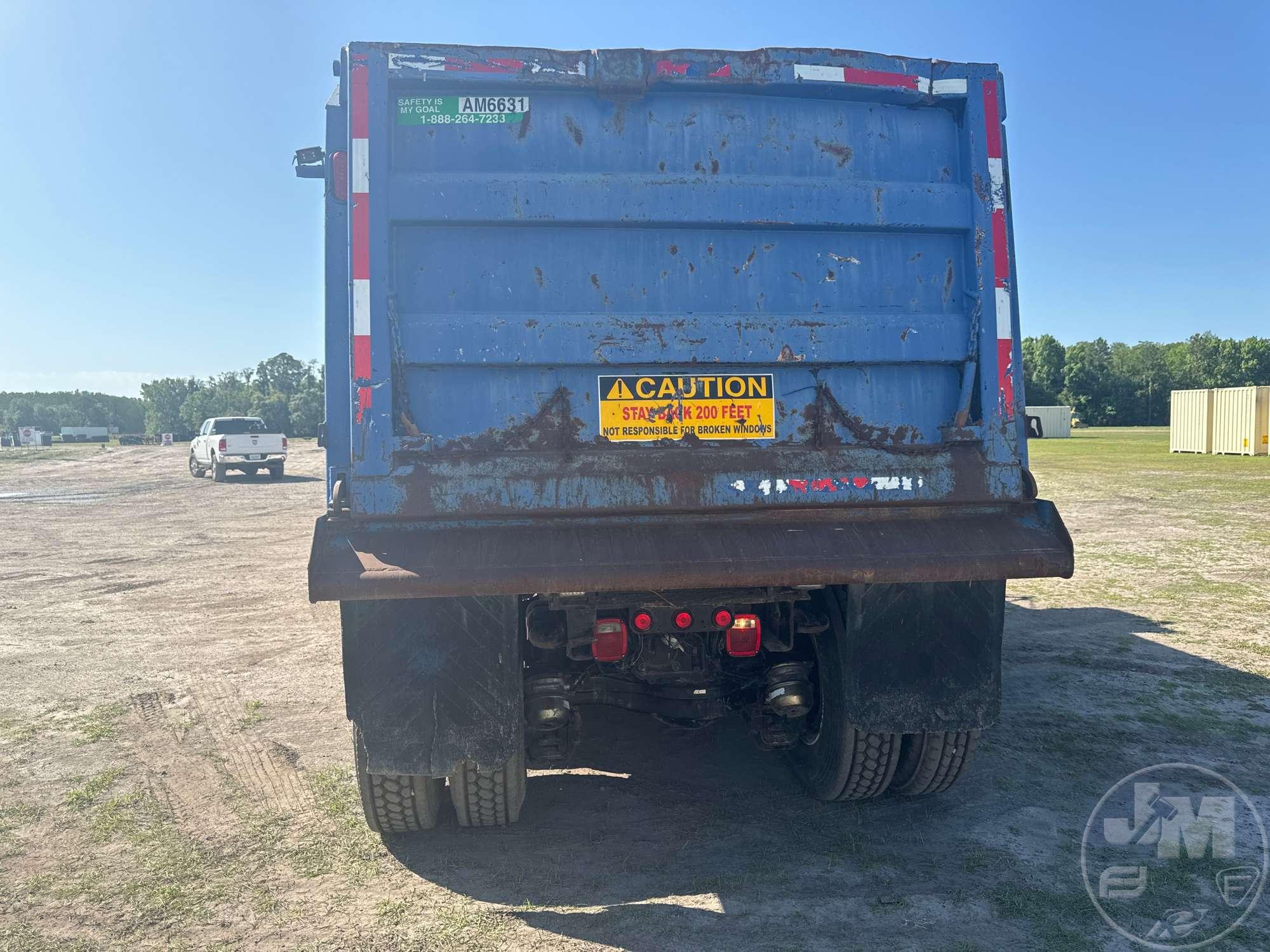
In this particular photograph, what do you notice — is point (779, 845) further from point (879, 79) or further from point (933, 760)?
point (879, 79)

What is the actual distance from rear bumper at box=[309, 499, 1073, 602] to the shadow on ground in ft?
3.86

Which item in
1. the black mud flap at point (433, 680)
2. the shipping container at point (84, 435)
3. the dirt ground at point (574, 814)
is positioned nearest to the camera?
the dirt ground at point (574, 814)

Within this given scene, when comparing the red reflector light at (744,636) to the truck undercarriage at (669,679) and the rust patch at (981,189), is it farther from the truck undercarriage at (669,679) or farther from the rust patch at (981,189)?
the rust patch at (981,189)

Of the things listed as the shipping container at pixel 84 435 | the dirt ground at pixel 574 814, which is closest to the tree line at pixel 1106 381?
the shipping container at pixel 84 435

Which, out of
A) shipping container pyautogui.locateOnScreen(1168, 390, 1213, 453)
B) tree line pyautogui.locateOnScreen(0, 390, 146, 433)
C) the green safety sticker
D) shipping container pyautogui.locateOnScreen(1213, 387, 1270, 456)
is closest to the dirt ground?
the green safety sticker

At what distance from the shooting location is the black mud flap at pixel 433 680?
321cm

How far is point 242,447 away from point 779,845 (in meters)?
27.6

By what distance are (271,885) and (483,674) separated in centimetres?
117

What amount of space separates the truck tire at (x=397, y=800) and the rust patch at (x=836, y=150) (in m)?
2.96

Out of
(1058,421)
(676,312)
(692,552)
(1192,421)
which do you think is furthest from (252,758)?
(1058,421)

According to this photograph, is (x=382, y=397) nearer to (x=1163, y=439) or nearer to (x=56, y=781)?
(x=56, y=781)

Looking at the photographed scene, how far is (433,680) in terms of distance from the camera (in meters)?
3.25

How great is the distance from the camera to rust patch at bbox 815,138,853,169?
11.5 ft

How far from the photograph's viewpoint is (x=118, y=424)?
15388 centimetres
